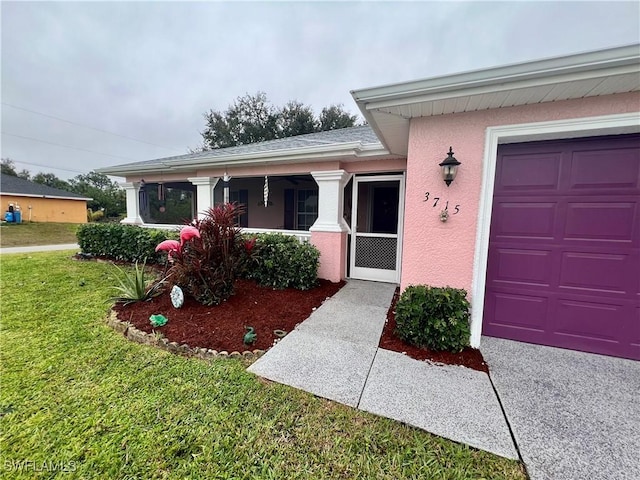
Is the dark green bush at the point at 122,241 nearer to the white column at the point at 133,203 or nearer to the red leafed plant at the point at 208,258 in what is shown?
the white column at the point at 133,203

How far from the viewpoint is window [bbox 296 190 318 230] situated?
31.5ft

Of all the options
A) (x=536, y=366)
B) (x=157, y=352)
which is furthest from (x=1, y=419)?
(x=536, y=366)

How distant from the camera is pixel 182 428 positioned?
196 cm

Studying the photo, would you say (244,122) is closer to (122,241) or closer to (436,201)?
(122,241)

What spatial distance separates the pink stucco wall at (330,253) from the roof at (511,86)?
9.79 feet

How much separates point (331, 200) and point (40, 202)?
94.7 feet

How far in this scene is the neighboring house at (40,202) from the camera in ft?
66.1

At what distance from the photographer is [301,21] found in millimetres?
9055

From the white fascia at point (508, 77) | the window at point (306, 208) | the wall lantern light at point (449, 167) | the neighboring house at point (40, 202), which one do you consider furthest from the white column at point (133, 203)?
the neighboring house at point (40, 202)

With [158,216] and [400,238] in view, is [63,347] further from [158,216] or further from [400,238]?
[158,216]

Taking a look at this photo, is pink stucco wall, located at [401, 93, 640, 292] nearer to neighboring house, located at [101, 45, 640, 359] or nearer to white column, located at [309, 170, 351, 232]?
neighboring house, located at [101, 45, 640, 359]

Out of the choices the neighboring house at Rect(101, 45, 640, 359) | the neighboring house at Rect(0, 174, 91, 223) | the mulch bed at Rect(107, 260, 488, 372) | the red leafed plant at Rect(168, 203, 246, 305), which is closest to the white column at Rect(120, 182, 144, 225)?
the mulch bed at Rect(107, 260, 488, 372)

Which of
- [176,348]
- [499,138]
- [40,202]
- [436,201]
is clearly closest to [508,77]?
[499,138]

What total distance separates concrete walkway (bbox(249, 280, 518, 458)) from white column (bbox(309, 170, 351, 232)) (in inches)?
103
